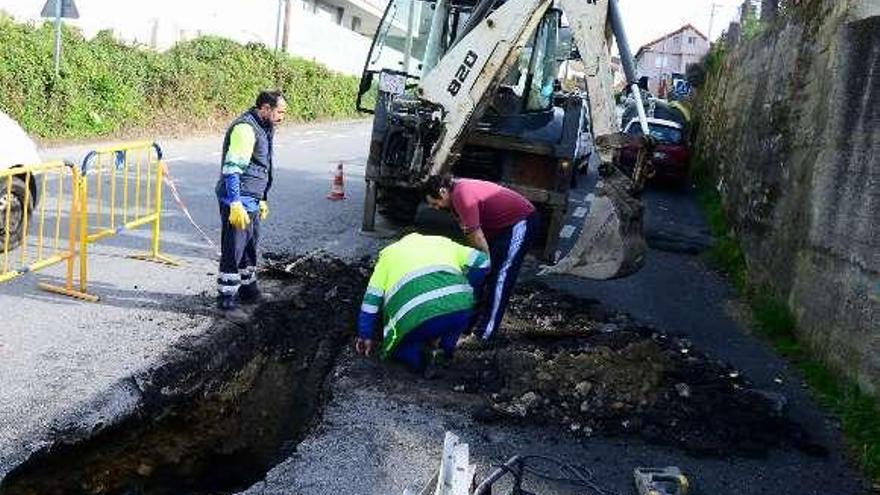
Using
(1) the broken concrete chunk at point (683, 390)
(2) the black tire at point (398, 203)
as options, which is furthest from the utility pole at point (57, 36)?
(1) the broken concrete chunk at point (683, 390)

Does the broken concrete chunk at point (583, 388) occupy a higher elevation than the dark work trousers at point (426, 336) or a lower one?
lower

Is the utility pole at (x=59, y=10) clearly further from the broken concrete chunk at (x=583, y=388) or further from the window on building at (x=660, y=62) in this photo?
the window on building at (x=660, y=62)

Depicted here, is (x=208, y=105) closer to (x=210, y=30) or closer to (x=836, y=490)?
(x=210, y=30)

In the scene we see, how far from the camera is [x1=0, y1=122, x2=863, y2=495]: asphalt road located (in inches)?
180

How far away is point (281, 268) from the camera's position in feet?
26.7

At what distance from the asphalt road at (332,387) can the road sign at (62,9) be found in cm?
795

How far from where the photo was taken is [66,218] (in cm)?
948

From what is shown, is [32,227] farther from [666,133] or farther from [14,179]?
[666,133]

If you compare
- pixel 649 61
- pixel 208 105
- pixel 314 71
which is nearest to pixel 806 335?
pixel 208 105

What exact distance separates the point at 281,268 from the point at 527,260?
3224mm

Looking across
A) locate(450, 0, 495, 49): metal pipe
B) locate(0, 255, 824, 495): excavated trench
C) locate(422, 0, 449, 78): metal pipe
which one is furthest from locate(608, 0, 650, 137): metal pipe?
locate(422, 0, 449, 78): metal pipe

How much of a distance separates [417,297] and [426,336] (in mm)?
370

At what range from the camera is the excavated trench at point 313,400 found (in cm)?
465

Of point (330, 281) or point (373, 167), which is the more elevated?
point (373, 167)
